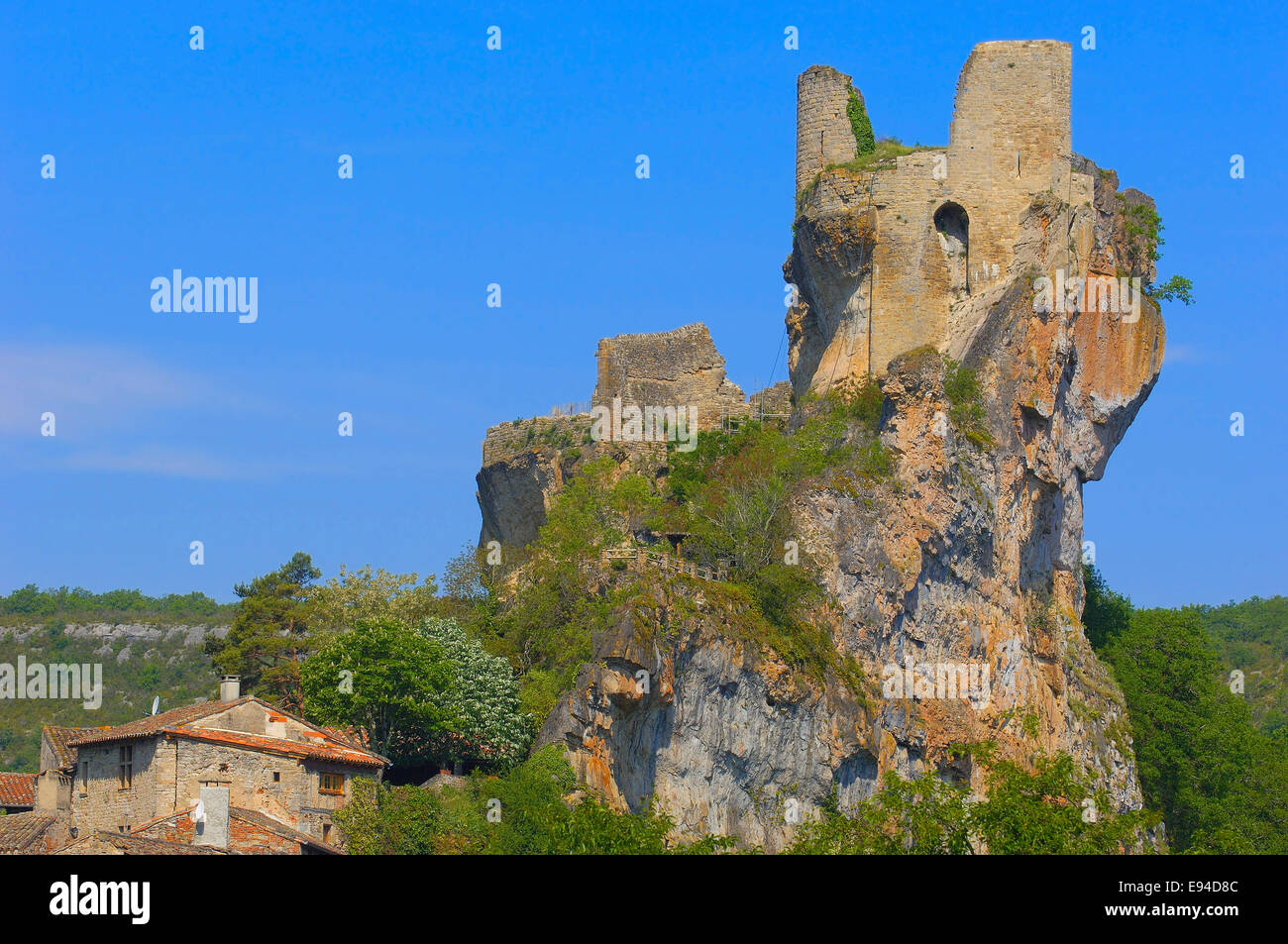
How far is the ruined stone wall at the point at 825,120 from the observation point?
59062mm

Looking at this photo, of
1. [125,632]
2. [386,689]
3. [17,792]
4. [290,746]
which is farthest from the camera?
[125,632]

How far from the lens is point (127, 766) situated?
145ft

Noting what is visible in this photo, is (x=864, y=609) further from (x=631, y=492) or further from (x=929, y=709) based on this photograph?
(x=631, y=492)

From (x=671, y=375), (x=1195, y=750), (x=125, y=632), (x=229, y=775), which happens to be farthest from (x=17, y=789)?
(x=125, y=632)

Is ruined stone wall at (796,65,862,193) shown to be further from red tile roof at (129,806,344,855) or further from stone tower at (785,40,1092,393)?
red tile roof at (129,806,344,855)

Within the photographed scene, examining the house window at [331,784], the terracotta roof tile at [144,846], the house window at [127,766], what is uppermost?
the house window at [127,766]

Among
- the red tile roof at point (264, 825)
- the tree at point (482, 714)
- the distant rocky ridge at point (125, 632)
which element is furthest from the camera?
the distant rocky ridge at point (125, 632)

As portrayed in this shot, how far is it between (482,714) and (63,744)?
11.4 metres

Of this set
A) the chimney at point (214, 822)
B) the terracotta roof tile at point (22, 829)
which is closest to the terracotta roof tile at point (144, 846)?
the chimney at point (214, 822)

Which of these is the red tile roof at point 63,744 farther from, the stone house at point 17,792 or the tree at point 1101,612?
the tree at point 1101,612

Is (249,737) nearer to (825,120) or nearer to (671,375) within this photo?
(671,375)

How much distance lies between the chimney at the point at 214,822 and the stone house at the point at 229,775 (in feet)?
0.13
